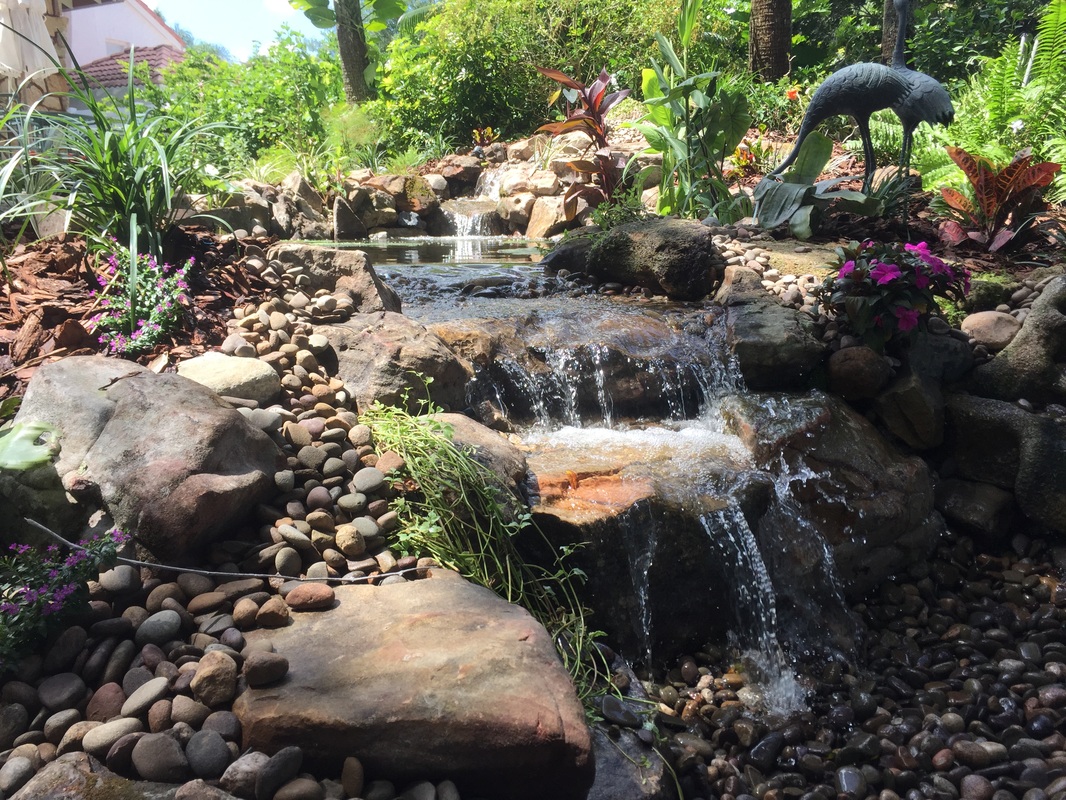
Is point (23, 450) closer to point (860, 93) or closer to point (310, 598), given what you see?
point (310, 598)

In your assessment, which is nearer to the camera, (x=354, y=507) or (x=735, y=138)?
(x=354, y=507)

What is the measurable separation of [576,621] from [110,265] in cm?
274

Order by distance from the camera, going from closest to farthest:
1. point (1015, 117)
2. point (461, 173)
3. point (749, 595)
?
point (749, 595) → point (1015, 117) → point (461, 173)

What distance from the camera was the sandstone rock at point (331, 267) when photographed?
4117 millimetres

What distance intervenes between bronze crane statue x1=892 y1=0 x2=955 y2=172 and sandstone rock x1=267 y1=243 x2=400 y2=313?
13.3 ft

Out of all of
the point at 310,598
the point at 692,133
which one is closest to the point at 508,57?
the point at 692,133

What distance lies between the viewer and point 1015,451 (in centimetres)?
407

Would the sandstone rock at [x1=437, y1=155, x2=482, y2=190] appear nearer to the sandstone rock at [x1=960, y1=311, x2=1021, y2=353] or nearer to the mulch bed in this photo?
the mulch bed

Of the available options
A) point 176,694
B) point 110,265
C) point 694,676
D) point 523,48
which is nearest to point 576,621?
point 694,676

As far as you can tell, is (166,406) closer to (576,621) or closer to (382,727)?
(382,727)

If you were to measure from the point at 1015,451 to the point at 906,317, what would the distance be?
3.15ft

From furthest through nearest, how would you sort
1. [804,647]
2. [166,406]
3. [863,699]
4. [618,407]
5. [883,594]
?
[618,407] → [883,594] → [804,647] → [863,699] → [166,406]

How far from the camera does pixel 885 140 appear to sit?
8273mm

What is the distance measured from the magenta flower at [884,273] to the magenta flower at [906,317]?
17cm
